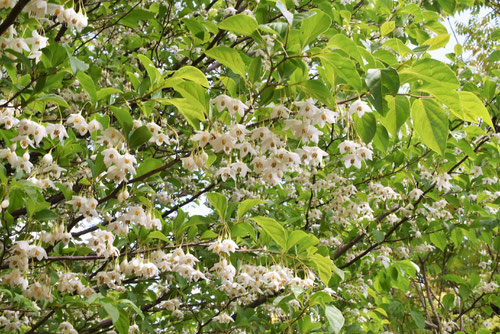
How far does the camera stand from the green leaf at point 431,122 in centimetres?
174

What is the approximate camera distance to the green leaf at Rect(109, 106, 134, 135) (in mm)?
1873

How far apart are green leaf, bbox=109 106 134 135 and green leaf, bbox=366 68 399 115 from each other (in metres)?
1.01

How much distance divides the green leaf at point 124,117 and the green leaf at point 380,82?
1013mm

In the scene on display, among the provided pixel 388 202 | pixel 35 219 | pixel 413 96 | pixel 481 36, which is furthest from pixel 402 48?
pixel 481 36

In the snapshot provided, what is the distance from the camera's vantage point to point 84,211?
2492 millimetres

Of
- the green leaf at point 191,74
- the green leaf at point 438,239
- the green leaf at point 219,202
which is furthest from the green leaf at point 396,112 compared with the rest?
the green leaf at point 438,239

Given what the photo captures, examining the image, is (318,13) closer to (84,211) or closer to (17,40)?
(17,40)

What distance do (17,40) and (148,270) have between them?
149 centimetres

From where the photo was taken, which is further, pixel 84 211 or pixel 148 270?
pixel 148 270

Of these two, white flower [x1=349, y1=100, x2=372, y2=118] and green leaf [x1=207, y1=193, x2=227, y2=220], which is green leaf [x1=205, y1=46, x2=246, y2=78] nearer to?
white flower [x1=349, y1=100, x2=372, y2=118]

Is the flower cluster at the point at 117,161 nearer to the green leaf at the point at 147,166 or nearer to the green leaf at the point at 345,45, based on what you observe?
the green leaf at the point at 147,166

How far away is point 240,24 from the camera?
170 centimetres

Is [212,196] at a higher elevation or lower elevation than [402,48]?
lower

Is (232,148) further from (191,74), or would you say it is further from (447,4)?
(447,4)
